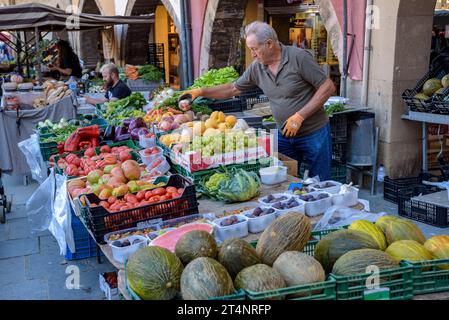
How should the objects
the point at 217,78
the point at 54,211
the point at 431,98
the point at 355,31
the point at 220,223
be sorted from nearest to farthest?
the point at 220,223 < the point at 54,211 < the point at 431,98 < the point at 355,31 < the point at 217,78

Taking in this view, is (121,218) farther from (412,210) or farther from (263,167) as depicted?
(412,210)

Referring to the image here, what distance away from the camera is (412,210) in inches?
223

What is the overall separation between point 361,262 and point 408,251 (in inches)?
11.3

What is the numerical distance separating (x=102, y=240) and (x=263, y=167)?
1.50 metres

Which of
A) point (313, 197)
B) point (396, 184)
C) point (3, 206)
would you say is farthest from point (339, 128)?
point (3, 206)

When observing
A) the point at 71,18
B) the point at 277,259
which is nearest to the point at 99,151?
the point at 277,259

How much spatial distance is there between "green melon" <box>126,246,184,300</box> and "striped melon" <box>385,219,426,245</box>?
1031 millimetres

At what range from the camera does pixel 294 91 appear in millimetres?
4520

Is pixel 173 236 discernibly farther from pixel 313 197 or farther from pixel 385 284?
pixel 385 284

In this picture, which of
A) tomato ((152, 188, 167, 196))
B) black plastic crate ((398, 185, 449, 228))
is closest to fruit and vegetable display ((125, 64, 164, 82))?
black plastic crate ((398, 185, 449, 228))

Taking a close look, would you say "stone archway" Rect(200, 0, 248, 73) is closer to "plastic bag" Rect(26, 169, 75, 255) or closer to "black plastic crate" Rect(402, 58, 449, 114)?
"black plastic crate" Rect(402, 58, 449, 114)

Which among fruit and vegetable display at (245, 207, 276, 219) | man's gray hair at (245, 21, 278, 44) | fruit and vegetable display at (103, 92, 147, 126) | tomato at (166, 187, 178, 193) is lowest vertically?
fruit and vegetable display at (245, 207, 276, 219)

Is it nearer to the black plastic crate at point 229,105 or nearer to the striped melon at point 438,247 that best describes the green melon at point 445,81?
the black plastic crate at point 229,105

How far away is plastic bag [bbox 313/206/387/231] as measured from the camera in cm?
306
